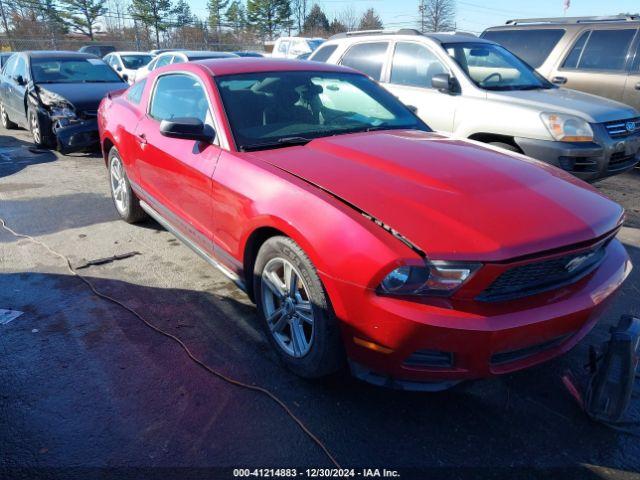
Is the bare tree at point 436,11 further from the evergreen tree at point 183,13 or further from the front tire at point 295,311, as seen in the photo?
the front tire at point 295,311

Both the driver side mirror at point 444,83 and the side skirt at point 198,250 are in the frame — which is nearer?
the side skirt at point 198,250

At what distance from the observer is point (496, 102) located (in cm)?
546

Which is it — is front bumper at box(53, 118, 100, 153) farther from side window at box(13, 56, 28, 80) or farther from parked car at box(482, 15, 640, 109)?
parked car at box(482, 15, 640, 109)

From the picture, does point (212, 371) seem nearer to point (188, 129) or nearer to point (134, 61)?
point (188, 129)

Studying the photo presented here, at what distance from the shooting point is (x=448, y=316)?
2.11 metres

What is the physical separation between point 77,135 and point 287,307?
6513 mm

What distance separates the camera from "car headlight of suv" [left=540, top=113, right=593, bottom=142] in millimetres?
5090

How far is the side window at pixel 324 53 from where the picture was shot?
722 centimetres

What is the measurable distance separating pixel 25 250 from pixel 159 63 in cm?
1031

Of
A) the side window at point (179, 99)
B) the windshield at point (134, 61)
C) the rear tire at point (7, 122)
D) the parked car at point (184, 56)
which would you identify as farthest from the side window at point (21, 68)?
the windshield at point (134, 61)

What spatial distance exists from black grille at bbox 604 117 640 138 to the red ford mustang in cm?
289

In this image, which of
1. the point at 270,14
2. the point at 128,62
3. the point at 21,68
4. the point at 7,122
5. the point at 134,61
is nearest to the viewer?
the point at 21,68

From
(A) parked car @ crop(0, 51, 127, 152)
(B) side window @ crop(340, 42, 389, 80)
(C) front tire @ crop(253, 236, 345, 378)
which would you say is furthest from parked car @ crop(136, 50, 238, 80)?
(C) front tire @ crop(253, 236, 345, 378)

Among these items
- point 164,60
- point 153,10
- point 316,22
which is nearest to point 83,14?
point 153,10
